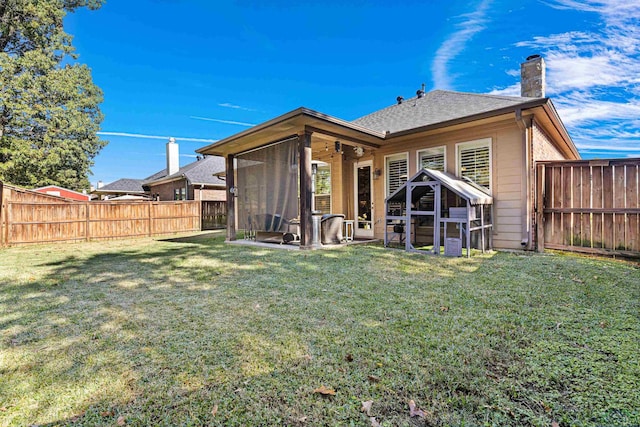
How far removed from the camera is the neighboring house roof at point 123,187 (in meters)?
24.1

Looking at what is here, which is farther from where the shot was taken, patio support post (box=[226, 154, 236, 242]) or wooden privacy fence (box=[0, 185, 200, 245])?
patio support post (box=[226, 154, 236, 242])

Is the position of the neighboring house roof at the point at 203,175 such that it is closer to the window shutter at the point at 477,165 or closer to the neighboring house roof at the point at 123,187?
the neighboring house roof at the point at 123,187

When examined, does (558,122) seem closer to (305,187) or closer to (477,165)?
(477,165)

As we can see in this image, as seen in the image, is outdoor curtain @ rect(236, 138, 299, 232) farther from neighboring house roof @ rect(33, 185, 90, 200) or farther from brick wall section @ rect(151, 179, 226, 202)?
neighboring house roof @ rect(33, 185, 90, 200)

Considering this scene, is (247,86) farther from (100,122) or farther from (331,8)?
(100,122)

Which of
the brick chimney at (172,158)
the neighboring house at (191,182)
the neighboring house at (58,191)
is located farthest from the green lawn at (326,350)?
the brick chimney at (172,158)

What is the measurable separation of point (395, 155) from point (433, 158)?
1027 mm

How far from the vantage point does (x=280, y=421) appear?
4.70ft

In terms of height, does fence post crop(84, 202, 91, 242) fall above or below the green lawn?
above

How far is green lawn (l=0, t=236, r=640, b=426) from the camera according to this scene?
1514mm

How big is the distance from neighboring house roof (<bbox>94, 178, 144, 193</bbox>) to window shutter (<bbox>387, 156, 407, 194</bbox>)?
949 inches

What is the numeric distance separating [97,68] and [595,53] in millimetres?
26178

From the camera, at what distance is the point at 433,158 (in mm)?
7488

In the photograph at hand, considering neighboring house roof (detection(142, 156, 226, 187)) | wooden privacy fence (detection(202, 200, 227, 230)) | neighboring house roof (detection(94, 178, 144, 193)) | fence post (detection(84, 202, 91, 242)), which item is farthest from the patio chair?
neighboring house roof (detection(94, 178, 144, 193))
